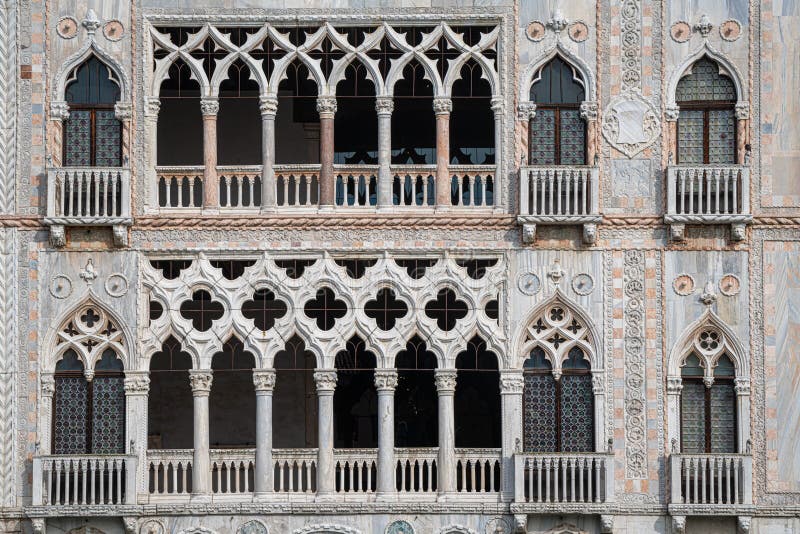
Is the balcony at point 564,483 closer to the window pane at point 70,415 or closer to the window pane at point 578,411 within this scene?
the window pane at point 578,411

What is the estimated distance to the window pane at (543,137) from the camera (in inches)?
1095

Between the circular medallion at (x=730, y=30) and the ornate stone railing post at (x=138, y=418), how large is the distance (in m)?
9.55

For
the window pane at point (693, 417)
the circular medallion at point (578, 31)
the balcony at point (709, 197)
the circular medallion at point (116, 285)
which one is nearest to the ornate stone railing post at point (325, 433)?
the circular medallion at point (116, 285)

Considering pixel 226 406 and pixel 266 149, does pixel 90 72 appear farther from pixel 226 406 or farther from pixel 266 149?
pixel 226 406

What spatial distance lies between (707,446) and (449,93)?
20.4 feet

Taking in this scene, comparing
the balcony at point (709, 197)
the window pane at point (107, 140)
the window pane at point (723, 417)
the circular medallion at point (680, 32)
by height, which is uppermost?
the circular medallion at point (680, 32)

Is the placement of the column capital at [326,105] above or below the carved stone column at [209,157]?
above

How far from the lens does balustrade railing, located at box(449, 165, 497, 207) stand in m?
27.9

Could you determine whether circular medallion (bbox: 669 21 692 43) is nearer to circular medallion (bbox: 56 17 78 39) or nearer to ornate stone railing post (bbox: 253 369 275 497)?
ornate stone railing post (bbox: 253 369 275 497)

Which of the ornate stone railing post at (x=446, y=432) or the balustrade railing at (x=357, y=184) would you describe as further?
the balustrade railing at (x=357, y=184)

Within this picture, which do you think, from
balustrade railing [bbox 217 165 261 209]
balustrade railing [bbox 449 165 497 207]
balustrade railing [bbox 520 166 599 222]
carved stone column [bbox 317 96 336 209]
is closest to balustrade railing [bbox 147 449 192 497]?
balustrade railing [bbox 217 165 261 209]

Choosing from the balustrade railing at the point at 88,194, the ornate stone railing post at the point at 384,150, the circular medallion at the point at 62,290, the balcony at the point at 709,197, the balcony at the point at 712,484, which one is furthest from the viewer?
the ornate stone railing post at the point at 384,150

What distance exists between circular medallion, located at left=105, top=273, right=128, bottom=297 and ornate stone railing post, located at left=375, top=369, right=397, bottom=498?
12.5 feet

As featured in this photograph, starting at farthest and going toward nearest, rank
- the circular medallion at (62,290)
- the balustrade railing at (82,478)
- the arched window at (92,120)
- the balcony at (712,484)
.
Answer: the arched window at (92,120) < the circular medallion at (62,290) < the balustrade railing at (82,478) < the balcony at (712,484)
